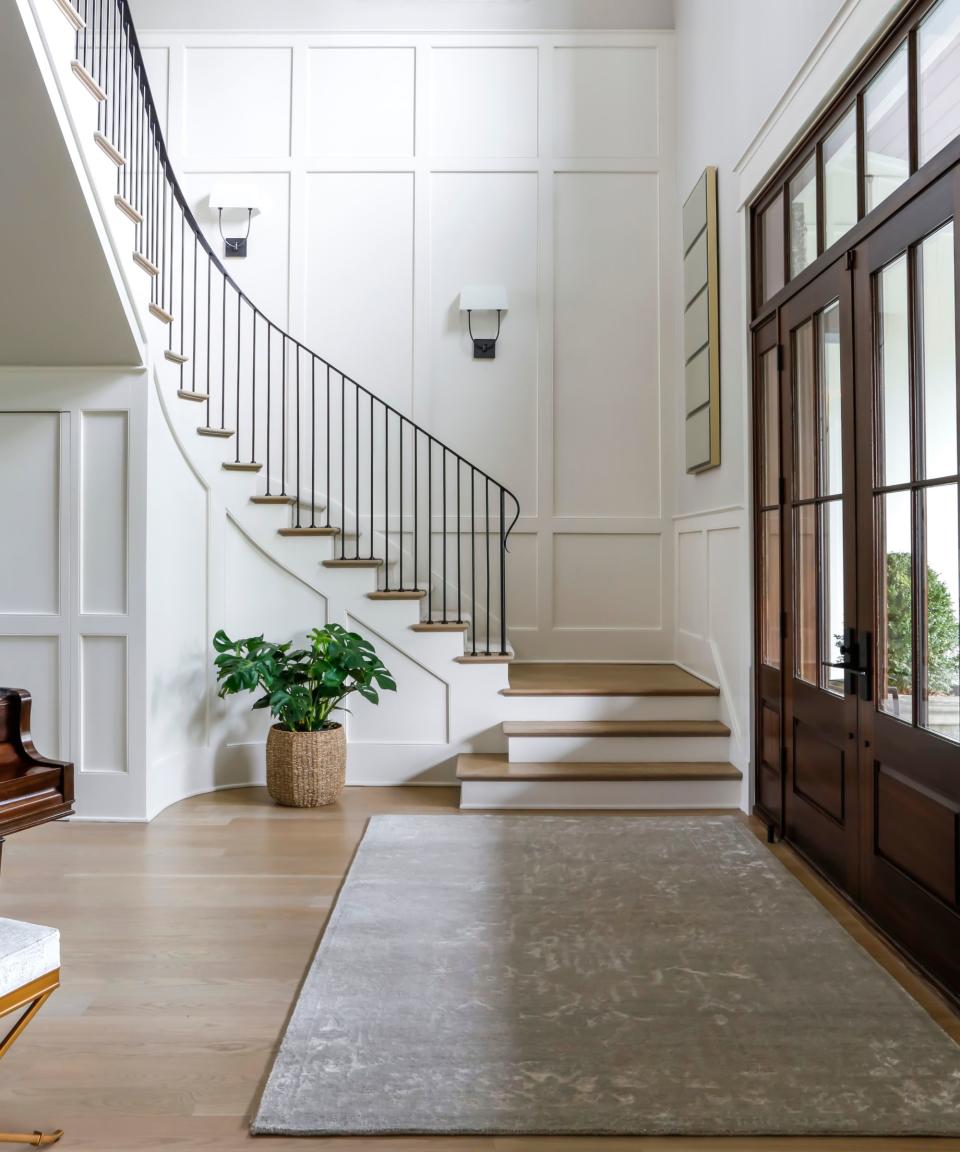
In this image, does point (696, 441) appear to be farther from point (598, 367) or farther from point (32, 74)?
point (32, 74)

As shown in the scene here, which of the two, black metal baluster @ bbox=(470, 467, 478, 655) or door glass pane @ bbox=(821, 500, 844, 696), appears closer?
door glass pane @ bbox=(821, 500, 844, 696)

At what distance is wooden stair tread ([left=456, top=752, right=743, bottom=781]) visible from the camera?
424cm

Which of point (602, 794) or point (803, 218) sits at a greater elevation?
point (803, 218)

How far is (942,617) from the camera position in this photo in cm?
250

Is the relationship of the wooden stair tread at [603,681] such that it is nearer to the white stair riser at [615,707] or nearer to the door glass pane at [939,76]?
the white stair riser at [615,707]

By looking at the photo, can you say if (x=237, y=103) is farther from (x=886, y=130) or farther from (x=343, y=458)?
(x=886, y=130)

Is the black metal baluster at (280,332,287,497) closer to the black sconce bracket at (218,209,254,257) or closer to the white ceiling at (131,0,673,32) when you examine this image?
the black sconce bracket at (218,209,254,257)

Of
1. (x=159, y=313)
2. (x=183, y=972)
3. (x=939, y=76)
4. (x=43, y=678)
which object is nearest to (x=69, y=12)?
(x=159, y=313)

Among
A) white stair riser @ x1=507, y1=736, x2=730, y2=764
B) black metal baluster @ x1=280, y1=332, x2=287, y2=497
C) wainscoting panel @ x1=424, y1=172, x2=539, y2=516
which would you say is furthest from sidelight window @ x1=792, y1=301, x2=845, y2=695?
black metal baluster @ x1=280, y1=332, x2=287, y2=497

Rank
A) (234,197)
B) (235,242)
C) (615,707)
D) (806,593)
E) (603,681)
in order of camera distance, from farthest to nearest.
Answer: (235,242) < (234,197) < (603,681) < (615,707) < (806,593)

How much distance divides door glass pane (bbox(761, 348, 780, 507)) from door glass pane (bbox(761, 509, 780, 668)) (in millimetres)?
97

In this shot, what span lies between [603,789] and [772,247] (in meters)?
2.55

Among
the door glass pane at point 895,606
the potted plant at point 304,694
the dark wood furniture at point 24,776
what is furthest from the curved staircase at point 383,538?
the dark wood furniture at point 24,776

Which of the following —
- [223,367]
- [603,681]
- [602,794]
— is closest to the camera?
[602,794]
